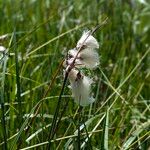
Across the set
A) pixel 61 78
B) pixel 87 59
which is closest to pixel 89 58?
pixel 87 59

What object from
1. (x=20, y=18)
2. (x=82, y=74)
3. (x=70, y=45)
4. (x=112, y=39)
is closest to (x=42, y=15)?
(x=20, y=18)

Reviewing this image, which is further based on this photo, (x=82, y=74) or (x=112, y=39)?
(x=112, y=39)

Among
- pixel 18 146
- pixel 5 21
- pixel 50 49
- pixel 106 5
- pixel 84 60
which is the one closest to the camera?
pixel 84 60

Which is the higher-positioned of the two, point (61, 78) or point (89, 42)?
point (89, 42)

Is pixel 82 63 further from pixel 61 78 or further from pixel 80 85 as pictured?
pixel 61 78

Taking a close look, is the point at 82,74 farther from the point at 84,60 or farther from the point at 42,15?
the point at 42,15

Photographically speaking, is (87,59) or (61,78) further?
(61,78)
